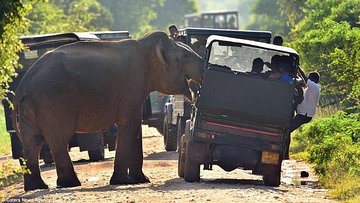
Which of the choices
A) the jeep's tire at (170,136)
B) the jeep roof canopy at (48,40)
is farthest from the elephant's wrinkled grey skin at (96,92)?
the jeep's tire at (170,136)

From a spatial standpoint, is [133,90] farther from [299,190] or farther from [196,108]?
[299,190]

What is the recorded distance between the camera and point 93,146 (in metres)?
24.4

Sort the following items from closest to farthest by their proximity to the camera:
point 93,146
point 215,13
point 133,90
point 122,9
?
1. point 133,90
2. point 93,146
3. point 215,13
4. point 122,9

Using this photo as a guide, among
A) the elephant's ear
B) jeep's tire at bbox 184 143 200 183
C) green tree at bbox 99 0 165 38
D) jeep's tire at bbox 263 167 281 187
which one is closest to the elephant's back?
the elephant's ear

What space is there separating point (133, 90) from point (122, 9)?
314 feet

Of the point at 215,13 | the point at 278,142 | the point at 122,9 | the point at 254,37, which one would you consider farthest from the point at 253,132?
the point at 122,9

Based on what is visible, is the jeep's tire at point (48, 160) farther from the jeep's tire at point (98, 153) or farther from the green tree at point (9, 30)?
the green tree at point (9, 30)

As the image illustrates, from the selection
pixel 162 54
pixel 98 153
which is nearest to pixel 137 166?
pixel 162 54

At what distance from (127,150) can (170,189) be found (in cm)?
232

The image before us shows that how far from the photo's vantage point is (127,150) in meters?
19.5

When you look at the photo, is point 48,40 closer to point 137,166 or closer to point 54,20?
point 137,166

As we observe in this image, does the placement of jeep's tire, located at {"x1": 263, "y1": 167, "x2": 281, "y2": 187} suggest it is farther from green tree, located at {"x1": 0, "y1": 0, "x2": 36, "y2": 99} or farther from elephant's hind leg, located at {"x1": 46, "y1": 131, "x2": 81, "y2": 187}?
green tree, located at {"x1": 0, "y1": 0, "x2": 36, "y2": 99}

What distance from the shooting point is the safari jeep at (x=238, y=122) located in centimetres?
1819

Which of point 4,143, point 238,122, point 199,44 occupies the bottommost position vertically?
point 4,143
